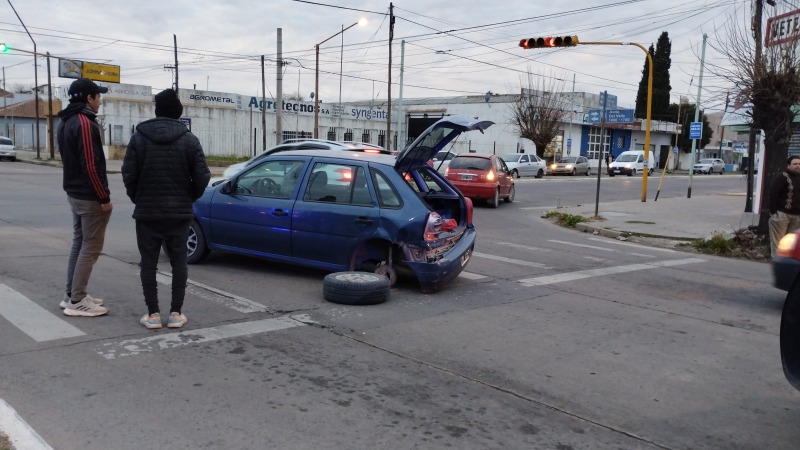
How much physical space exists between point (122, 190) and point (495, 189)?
38.4 feet

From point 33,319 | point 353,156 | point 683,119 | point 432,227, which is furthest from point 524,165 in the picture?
point 33,319

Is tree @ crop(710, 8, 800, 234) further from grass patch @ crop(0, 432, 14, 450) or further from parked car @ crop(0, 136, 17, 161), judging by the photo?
parked car @ crop(0, 136, 17, 161)

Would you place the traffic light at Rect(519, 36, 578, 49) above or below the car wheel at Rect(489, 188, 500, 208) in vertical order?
above

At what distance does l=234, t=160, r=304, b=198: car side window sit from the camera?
7.84 meters

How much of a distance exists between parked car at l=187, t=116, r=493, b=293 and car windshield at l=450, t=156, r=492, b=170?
1204cm

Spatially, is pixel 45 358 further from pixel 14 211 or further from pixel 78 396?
pixel 14 211

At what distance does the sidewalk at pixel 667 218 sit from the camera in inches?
601

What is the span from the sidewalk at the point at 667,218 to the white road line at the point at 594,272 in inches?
145

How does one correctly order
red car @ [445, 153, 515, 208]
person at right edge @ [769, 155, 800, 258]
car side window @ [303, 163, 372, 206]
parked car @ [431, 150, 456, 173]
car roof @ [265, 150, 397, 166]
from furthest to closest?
red car @ [445, 153, 515, 208] < person at right edge @ [769, 155, 800, 258] < parked car @ [431, 150, 456, 173] < car roof @ [265, 150, 397, 166] < car side window @ [303, 163, 372, 206]

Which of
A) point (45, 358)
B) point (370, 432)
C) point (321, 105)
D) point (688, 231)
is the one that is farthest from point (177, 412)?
point (321, 105)

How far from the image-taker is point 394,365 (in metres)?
4.94

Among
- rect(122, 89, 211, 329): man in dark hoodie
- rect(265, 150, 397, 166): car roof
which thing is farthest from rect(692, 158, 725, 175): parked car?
rect(122, 89, 211, 329): man in dark hoodie

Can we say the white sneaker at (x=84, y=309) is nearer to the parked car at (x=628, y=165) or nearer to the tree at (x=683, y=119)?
the parked car at (x=628, y=165)

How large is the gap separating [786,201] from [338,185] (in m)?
6.90
